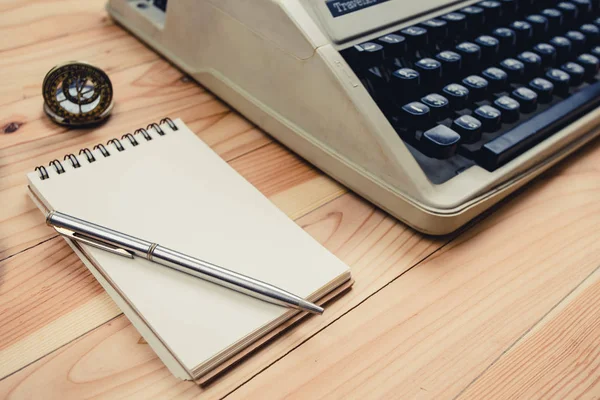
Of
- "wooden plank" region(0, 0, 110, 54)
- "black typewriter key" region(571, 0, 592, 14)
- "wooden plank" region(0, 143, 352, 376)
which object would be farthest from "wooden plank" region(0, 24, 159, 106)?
"black typewriter key" region(571, 0, 592, 14)

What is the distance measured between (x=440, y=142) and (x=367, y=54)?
164mm

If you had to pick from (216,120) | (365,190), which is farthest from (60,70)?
(365,190)

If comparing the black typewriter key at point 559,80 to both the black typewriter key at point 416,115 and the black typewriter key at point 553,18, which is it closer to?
the black typewriter key at point 553,18

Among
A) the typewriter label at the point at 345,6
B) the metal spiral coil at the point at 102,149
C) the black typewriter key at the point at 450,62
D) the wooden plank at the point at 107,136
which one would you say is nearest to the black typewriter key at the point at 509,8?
the black typewriter key at the point at 450,62

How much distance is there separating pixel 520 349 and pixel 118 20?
3.19 ft

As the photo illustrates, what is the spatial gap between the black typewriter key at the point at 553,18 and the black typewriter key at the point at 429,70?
363 millimetres

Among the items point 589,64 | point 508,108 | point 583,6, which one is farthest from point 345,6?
point 583,6

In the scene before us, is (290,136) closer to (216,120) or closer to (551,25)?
(216,120)

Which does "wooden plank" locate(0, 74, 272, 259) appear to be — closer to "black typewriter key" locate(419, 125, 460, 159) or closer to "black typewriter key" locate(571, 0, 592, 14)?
"black typewriter key" locate(419, 125, 460, 159)

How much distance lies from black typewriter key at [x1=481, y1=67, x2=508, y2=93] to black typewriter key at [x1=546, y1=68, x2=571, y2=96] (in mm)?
100

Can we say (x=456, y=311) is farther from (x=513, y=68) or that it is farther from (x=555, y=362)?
(x=513, y=68)

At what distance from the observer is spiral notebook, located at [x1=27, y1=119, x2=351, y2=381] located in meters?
0.55

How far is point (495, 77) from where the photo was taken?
2.78 ft

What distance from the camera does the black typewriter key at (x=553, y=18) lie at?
101 centimetres
